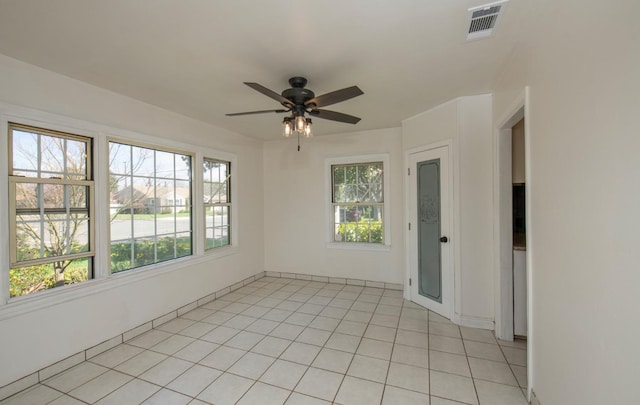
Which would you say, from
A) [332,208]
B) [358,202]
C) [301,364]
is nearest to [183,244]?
[301,364]

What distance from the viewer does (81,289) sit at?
2477 mm

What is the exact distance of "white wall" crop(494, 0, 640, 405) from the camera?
3.22 ft

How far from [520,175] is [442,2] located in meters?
2.34

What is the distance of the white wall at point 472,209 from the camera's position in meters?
2.95

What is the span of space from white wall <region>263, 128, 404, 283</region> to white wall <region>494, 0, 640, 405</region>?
2408 mm

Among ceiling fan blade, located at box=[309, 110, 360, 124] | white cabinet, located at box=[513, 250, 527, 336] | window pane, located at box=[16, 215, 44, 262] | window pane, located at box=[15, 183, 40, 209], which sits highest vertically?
ceiling fan blade, located at box=[309, 110, 360, 124]

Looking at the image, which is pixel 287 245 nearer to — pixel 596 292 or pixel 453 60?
pixel 453 60

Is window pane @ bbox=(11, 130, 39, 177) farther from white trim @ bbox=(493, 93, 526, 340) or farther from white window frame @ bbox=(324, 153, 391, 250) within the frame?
white trim @ bbox=(493, 93, 526, 340)

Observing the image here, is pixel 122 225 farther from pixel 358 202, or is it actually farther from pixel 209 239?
pixel 358 202

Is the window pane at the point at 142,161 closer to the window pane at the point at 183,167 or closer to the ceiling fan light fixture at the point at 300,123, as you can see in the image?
the window pane at the point at 183,167

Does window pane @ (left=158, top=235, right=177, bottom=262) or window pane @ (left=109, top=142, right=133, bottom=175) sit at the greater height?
window pane @ (left=109, top=142, right=133, bottom=175)

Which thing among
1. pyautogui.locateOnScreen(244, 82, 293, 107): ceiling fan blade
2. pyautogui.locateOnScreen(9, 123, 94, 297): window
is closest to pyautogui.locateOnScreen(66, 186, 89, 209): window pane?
pyautogui.locateOnScreen(9, 123, 94, 297): window

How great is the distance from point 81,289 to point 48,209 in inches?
30.4

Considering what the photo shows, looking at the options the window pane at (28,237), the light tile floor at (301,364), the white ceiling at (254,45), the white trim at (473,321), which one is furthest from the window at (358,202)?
Result: the window pane at (28,237)
